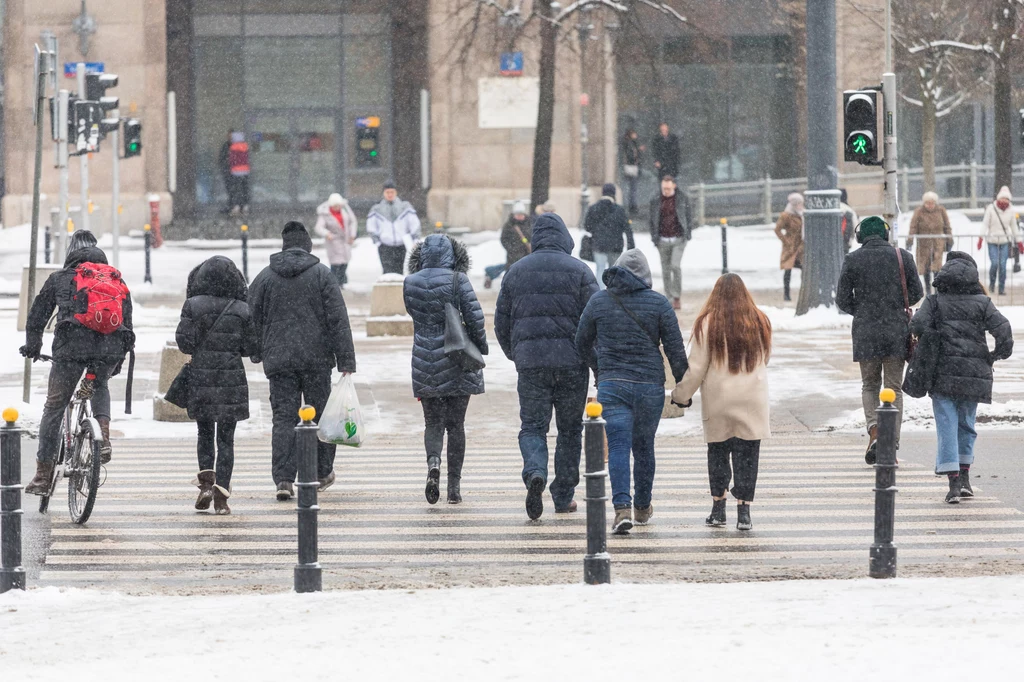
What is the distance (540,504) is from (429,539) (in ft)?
2.63

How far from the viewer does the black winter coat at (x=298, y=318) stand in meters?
10.9

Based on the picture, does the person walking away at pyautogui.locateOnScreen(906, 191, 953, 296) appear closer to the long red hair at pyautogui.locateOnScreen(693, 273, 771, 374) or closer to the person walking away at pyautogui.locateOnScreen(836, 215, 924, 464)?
the person walking away at pyautogui.locateOnScreen(836, 215, 924, 464)

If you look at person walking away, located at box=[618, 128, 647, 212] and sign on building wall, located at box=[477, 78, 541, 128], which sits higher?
sign on building wall, located at box=[477, 78, 541, 128]

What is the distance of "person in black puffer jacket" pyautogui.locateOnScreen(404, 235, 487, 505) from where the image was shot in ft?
35.6

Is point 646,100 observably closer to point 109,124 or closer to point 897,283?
point 109,124

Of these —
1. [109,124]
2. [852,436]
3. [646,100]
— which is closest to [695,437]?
[852,436]

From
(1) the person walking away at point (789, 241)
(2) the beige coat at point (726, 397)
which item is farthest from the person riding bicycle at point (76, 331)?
(1) the person walking away at point (789, 241)

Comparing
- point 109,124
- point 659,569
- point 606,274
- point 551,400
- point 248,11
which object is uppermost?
point 248,11

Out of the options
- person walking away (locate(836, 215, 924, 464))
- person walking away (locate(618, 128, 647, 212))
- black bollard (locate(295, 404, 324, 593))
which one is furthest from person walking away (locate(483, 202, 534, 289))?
black bollard (locate(295, 404, 324, 593))

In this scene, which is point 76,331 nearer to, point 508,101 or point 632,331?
point 632,331

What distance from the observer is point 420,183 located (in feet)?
130

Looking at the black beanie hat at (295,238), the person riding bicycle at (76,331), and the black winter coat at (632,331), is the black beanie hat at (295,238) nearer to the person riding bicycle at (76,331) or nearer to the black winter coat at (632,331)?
the person riding bicycle at (76,331)

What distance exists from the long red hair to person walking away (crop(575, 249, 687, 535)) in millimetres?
194

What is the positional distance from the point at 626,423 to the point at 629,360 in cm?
35
